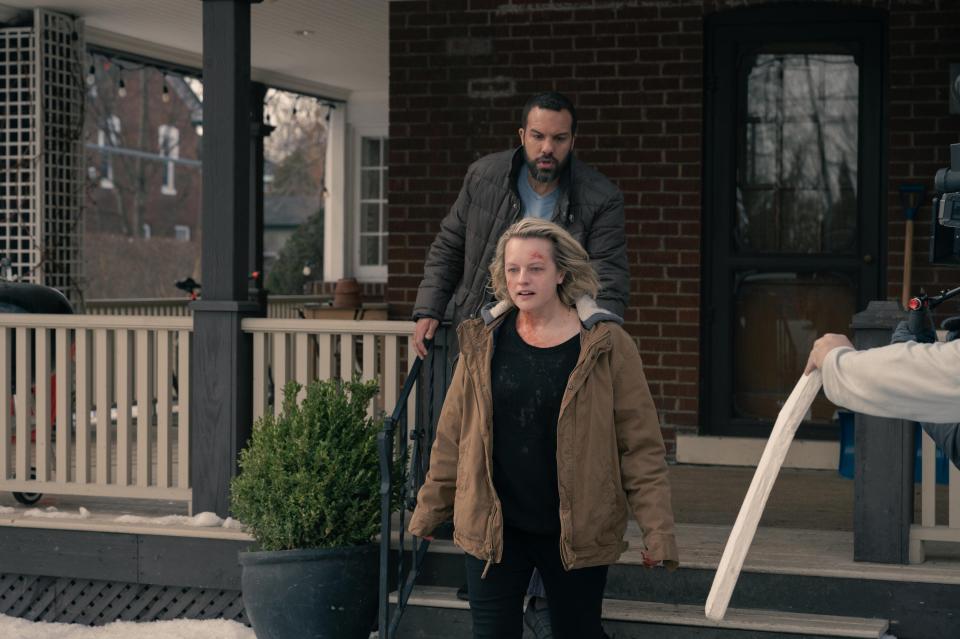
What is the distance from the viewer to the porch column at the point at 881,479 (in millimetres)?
5227

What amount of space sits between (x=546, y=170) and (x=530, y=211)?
224mm

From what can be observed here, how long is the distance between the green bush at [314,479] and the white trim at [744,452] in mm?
2821

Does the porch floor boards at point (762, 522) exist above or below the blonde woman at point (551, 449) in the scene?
below

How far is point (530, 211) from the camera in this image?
5.04 meters

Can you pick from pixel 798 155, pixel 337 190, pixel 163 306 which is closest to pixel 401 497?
pixel 798 155

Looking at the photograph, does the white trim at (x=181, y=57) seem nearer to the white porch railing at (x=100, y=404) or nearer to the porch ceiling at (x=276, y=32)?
the porch ceiling at (x=276, y=32)

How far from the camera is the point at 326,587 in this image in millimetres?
5391

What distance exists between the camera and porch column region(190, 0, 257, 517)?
6.17m

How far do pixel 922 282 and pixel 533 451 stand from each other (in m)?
4.28

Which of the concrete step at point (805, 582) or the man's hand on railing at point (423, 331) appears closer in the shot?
the concrete step at point (805, 582)

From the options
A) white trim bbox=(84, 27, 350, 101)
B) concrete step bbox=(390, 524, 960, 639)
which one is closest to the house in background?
concrete step bbox=(390, 524, 960, 639)

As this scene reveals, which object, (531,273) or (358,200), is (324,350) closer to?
(531,273)

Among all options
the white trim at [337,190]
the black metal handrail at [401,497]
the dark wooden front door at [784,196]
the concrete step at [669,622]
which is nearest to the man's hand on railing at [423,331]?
the black metal handrail at [401,497]

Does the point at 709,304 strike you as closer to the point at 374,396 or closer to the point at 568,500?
the point at 374,396
